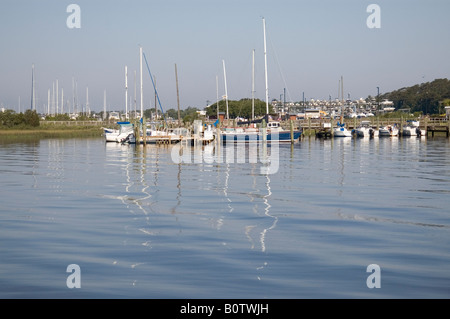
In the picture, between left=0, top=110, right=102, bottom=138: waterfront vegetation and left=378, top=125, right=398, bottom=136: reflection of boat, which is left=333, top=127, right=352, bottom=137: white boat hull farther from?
left=0, top=110, right=102, bottom=138: waterfront vegetation

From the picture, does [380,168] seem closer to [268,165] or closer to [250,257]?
[268,165]

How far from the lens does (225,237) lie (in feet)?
51.6

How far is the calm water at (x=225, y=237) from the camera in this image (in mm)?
11555

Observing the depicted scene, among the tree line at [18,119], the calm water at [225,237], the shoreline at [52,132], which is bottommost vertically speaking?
the calm water at [225,237]

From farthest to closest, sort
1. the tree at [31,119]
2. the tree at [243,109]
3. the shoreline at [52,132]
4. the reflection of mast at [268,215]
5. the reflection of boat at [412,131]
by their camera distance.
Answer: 1. the tree at [243,109]
2. the tree at [31,119]
3. the shoreline at [52,132]
4. the reflection of boat at [412,131]
5. the reflection of mast at [268,215]

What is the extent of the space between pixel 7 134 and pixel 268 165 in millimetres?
69765

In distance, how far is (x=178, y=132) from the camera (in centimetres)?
7494

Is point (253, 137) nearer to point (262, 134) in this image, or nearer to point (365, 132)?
point (262, 134)

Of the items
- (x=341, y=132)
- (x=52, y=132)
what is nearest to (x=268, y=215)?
(x=341, y=132)

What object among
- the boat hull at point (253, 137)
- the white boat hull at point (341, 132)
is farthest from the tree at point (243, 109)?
the boat hull at point (253, 137)

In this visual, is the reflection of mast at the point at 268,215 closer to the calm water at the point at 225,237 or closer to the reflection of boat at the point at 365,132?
the calm water at the point at 225,237

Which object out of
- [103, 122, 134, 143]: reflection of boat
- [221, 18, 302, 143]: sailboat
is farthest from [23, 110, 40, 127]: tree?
[221, 18, 302, 143]: sailboat

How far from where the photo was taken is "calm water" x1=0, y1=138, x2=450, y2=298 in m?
11.6
